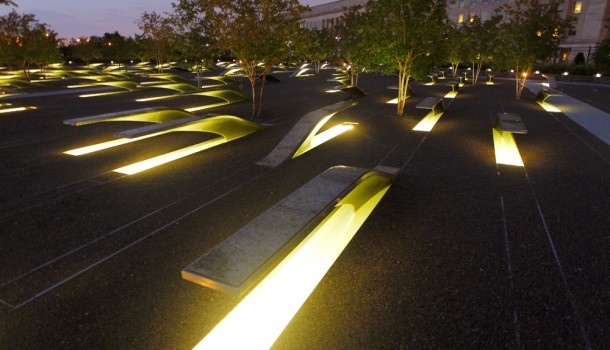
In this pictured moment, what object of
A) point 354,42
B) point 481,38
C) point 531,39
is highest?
point 481,38

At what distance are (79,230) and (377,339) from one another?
4.70 meters

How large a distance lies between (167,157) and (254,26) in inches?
288

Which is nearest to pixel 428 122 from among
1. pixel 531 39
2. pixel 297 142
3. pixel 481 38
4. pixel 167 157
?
pixel 297 142

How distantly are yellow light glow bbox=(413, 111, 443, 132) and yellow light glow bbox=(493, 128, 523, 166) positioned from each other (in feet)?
7.72

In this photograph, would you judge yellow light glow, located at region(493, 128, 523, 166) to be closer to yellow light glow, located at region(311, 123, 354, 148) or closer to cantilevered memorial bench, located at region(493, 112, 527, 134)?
cantilevered memorial bench, located at region(493, 112, 527, 134)

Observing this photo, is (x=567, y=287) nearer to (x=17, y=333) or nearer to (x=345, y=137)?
(x=17, y=333)

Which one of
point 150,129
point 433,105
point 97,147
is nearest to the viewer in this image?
point 150,129

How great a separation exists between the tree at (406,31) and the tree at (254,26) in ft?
11.3

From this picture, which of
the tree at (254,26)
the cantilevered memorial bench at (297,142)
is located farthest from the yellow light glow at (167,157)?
the tree at (254,26)

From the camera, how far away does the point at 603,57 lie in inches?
1262

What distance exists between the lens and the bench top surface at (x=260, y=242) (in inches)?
126

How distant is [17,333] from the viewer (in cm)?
335

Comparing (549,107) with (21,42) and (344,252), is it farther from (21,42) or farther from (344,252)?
(21,42)

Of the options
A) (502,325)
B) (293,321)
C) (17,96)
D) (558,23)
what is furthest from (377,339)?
(558,23)
